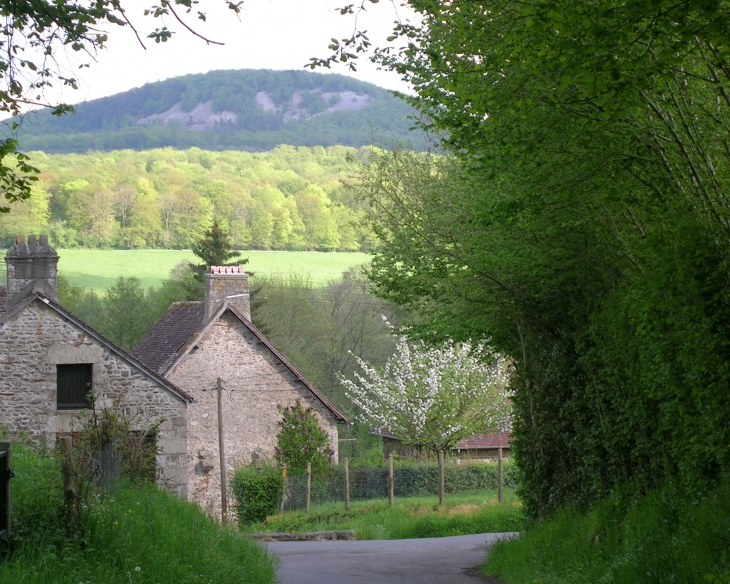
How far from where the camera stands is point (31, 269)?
71.5 feet

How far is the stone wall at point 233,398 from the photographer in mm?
29375

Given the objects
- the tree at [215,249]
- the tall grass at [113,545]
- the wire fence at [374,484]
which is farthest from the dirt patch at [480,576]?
the tree at [215,249]

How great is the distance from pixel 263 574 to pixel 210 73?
507 feet

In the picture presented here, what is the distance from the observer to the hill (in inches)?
3743

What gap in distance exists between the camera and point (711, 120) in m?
7.65

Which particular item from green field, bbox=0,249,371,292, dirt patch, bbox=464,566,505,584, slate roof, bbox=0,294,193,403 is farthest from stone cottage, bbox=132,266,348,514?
green field, bbox=0,249,371,292

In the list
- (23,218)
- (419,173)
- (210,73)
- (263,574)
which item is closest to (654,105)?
(263,574)

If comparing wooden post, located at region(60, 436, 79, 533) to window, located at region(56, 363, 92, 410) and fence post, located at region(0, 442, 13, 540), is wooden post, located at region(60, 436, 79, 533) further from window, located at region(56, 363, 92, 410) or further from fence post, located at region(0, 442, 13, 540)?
window, located at region(56, 363, 92, 410)

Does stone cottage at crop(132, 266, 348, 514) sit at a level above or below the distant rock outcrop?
below

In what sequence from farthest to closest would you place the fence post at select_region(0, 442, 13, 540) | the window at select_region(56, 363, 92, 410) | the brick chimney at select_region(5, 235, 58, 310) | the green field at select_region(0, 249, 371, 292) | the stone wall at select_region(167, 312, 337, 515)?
the green field at select_region(0, 249, 371, 292) < the stone wall at select_region(167, 312, 337, 515) < the brick chimney at select_region(5, 235, 58, 310) < the window at select_region(56, 363, 92, 410) < the fence post at select_region(0, 442, 13, 540)

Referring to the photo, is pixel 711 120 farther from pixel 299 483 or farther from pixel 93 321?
pixel 93 321

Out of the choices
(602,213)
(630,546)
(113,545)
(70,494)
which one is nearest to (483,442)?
(602,213)

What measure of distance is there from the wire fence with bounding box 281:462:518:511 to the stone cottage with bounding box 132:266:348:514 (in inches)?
90.3

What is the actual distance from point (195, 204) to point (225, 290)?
38649mm
